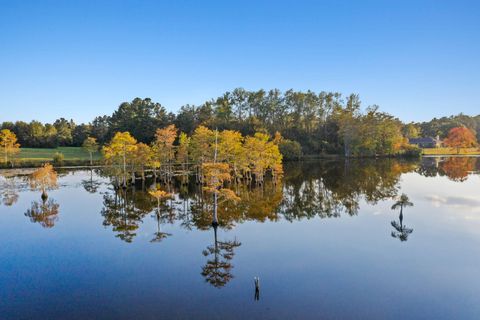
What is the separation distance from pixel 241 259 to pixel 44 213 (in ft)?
70.2

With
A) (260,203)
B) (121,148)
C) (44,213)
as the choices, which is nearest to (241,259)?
(260,203)

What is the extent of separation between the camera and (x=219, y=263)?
17672 mm

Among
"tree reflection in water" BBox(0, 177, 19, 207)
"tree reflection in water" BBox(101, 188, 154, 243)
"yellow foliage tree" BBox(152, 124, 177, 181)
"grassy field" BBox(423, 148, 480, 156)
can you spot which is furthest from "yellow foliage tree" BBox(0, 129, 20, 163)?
"grassy field" BBox(423, 148, 480, 156)

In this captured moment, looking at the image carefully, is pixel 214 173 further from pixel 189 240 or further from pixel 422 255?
pixel 422 255

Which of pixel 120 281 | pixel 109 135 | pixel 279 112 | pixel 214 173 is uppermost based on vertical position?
pixel 279 112

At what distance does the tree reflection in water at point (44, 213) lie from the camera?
26.4m

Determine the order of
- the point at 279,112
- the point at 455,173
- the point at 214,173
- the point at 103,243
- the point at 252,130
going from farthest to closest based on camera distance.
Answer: the point at 279,112, the point at 252,130, the point at 455,173, the point at 214,173, the point at 103,243

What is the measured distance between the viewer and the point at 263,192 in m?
39.8

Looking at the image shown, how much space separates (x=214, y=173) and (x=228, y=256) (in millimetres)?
7697

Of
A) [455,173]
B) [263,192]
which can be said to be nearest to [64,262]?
[263,192]

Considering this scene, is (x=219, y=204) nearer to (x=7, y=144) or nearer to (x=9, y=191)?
(x=9, y=191)

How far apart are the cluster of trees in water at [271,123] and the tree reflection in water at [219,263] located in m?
67.0

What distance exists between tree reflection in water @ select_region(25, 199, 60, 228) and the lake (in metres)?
0.15

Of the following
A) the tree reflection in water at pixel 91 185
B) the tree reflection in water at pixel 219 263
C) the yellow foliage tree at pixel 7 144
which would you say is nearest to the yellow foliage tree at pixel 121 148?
the tree reflection in water at pixel 91 185
